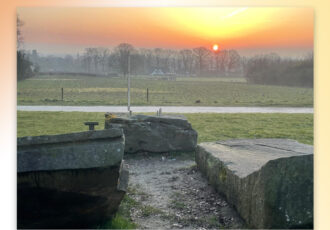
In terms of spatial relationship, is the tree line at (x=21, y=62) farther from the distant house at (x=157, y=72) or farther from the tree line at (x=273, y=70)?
the tree line at (x=273, y=70)

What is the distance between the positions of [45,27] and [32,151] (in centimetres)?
174

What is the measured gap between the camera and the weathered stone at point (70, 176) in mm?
3166

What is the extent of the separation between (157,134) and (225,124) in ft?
3.66

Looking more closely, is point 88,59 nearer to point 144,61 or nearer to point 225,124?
point 144,61

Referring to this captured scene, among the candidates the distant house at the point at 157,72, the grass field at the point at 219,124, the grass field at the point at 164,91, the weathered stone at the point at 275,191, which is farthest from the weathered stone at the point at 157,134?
the weathered stone at the point at 275,191

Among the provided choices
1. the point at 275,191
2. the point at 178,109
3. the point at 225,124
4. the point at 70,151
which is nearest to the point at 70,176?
the point at 70,151

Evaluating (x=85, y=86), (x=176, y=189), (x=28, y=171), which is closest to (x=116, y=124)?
(x=85, y=86)

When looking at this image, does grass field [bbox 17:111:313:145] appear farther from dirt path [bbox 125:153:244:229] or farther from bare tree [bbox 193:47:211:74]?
bare tree [bbox 193:47:211:74]

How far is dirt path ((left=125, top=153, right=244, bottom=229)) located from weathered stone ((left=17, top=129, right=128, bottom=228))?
23.3 inches

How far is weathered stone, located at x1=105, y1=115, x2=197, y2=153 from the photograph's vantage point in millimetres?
5906

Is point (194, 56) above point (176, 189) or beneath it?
above

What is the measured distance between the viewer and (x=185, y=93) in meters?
4.86

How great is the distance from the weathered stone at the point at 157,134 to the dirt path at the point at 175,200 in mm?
509
